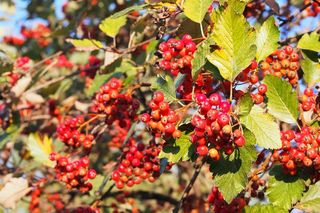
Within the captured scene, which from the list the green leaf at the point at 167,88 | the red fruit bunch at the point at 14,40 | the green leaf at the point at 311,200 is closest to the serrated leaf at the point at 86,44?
the green leaf at the point at 167,88

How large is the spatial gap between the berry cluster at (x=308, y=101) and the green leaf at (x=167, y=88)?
62cm

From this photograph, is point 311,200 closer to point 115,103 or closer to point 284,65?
point 284,65

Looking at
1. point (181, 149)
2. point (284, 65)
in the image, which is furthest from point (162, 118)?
point (284, 65)

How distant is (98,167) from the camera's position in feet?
16.2

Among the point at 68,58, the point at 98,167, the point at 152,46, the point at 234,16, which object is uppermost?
the point at 234,16

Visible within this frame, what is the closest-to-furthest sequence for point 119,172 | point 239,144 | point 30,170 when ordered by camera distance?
point 239,144 < point 119,172 < point 30,170

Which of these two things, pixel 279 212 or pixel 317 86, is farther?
pixel 317 86

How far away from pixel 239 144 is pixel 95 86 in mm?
1819

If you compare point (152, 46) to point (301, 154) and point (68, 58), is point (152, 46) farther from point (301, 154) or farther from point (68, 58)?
point (68, 58)

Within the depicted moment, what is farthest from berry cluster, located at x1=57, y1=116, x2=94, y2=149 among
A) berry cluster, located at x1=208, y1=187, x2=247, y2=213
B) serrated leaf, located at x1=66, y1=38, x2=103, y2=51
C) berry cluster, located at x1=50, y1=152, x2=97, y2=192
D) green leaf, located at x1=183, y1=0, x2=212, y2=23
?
green leaf, located at x1=183, y1=0, x2=212, y2=23

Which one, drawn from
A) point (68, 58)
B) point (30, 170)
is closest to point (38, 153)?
point (30, 170)

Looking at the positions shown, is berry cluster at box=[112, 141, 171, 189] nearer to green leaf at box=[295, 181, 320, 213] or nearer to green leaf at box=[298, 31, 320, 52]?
green leaf at box=[295, 181, 320, 213]

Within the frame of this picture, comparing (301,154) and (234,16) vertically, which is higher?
(234,16)

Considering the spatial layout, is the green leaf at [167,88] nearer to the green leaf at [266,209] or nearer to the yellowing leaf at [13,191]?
the green leaf at [266,209]
